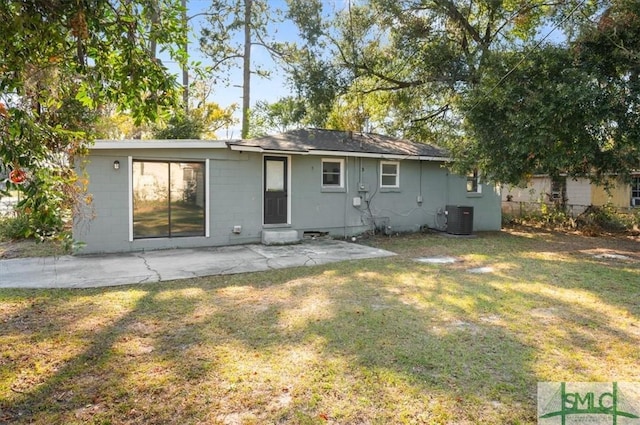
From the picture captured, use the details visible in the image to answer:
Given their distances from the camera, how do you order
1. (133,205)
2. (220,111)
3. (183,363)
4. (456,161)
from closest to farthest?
(183,363) < (133,205) < (456,161) < (220,111)

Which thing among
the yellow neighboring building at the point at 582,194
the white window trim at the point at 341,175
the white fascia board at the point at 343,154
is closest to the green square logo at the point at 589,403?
the white fascia board at the point at 343,154

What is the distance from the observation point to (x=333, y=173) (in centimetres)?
1188

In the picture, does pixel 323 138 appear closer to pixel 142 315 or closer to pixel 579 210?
pixel 142 315

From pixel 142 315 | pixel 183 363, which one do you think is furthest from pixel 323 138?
pixel 183 363

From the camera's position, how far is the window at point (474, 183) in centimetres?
1413

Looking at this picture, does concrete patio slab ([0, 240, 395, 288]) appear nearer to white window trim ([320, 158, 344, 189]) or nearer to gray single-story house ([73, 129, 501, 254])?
gray single-story house ([73, 129, 501, 254])

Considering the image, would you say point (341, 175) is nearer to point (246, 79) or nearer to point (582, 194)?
point (246, 79)

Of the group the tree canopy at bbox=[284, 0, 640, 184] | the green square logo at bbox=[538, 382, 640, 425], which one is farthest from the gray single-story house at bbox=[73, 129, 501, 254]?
the green square logo at bbox=[538, 382, 640, 425]

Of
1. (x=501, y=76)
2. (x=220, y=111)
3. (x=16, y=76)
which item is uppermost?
(x=220, y=111)

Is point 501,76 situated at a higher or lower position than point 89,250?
higher

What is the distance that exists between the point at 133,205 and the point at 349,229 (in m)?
5.99

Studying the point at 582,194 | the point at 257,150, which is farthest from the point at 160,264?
the point at 582,194

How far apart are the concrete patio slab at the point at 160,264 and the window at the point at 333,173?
2324 millimetres

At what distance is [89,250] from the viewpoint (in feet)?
28.7
